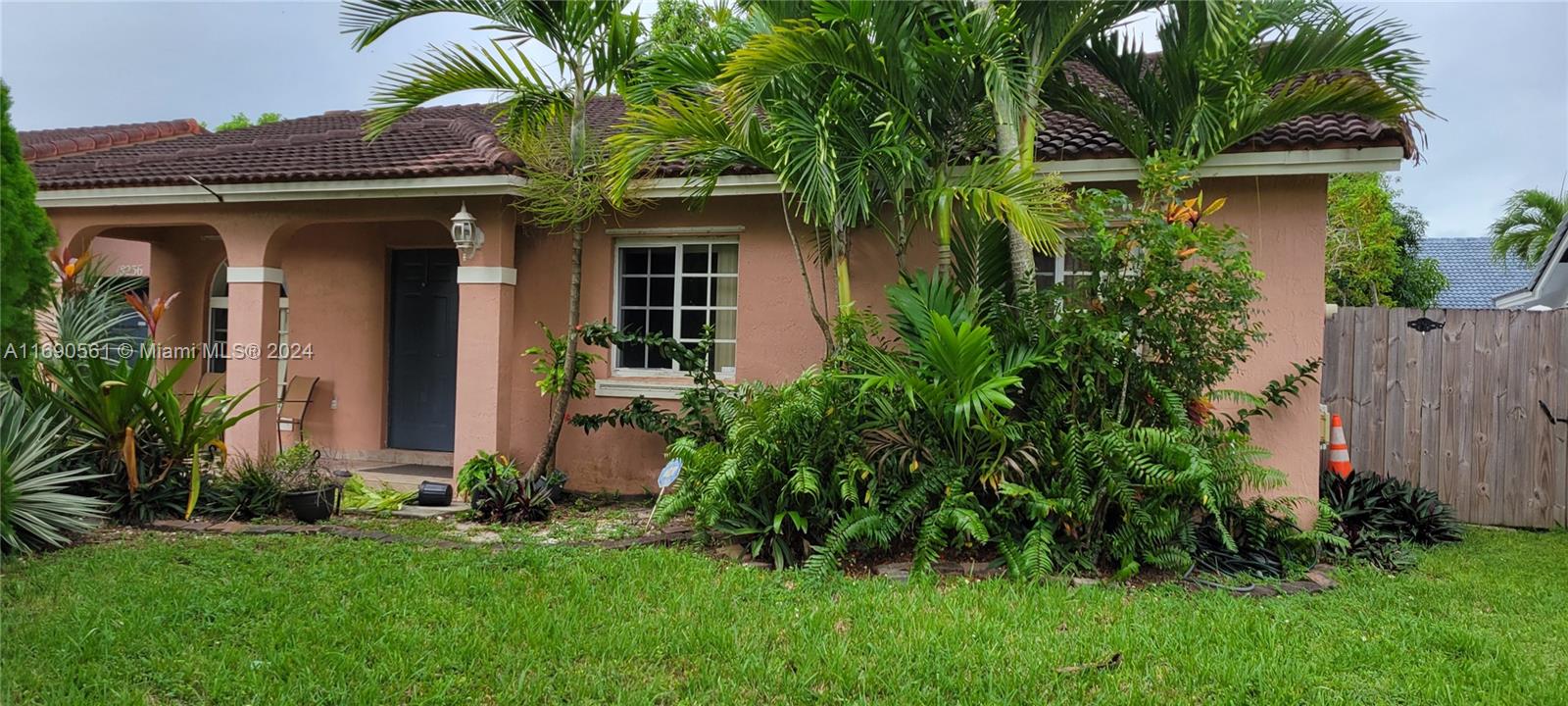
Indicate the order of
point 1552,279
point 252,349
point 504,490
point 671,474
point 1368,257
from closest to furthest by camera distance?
point 671,474
point 504,490
point 252,349
point 1552,279
point 1368,257

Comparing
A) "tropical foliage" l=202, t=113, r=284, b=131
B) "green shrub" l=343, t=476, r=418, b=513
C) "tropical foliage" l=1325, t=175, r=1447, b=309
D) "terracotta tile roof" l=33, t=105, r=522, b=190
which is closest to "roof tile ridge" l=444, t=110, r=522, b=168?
"terracotta tile roof" l=33, t=105, r=522, b=190

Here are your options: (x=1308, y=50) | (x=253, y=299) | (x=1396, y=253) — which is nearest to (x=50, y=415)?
(x=253, y=299)

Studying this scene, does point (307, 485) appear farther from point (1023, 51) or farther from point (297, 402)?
point (1023, 51)

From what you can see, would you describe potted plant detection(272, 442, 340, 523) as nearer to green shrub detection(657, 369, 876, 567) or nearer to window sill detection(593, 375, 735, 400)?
window sill detection(593, 375, 735, 400)

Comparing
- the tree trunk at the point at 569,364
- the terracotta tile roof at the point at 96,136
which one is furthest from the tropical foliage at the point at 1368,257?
the terracotta tile roof at the point at 96,136

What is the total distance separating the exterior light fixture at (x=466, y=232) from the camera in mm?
8531

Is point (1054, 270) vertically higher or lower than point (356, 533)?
higher

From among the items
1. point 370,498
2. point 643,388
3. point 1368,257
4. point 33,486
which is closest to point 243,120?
point 370,498

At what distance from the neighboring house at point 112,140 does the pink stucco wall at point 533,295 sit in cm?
316

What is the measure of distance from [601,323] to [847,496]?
3515mm

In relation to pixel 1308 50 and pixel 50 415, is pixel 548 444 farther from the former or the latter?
pixel 1308 50

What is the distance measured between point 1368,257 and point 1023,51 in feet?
51.1

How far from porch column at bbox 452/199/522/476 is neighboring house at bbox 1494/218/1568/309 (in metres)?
12.4

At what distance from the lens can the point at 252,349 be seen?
9.31 metres
